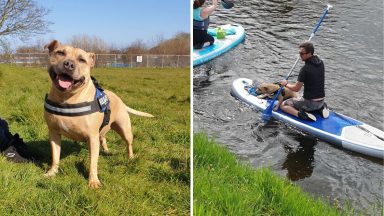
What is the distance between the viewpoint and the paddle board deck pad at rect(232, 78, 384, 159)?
3961 millimetres

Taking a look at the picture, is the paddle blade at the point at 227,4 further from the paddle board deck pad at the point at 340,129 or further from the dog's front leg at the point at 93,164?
the paddle board deck pad at the point at 340,129

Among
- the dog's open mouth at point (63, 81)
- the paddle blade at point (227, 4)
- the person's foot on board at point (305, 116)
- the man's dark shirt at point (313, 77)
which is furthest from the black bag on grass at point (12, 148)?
the person's foot on board at point (305, 116)

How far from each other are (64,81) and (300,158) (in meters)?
2.36

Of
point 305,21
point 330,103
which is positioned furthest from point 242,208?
point 330,103

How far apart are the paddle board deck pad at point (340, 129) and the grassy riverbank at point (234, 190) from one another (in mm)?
1344

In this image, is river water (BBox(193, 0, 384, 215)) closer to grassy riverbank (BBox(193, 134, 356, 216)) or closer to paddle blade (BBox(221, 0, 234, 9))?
paddle blade (BBox(221, 0, 234, 9))

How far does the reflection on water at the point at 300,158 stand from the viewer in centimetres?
356

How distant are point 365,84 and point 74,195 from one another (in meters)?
2.92

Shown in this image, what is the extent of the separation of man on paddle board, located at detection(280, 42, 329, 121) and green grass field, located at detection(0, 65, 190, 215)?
112cm

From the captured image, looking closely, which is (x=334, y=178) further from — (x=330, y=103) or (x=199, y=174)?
(x=199, y=174)

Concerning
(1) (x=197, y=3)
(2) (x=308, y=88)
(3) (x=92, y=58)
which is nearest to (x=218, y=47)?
(1) (x=197, y=3)

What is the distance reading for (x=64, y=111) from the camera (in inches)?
83.6

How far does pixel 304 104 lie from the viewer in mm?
4285

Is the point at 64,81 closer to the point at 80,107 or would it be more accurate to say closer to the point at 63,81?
the point at 63,81
